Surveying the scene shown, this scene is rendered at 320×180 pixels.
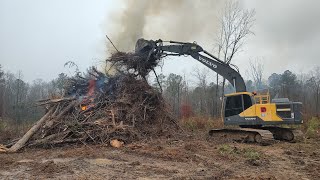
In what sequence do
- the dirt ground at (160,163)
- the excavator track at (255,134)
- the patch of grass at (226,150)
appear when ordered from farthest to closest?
1. the excavator track at (255,134)
2. the patch of grass at (226,150)
3. the dirt ground at (160,163)

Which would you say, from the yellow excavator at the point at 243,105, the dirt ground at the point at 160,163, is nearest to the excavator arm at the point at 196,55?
the yellow excavator at the point at 243,105

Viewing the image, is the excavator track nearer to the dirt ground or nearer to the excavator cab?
the excavator cab

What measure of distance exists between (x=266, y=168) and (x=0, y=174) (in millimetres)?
6484

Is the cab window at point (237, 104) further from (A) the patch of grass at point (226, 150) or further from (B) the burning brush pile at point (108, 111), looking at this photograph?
(A) the patch of grass at point (226, 150)

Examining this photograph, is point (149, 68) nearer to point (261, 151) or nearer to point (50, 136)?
point (50, 136)

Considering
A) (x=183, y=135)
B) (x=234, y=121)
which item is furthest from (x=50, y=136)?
(x=234, y=121)

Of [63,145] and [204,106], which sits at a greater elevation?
[204,106]

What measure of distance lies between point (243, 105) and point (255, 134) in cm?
134

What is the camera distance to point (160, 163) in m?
9.21

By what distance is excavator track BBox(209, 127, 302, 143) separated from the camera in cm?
1339

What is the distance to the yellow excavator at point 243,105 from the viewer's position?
13539 mm

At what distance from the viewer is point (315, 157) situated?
10.5m

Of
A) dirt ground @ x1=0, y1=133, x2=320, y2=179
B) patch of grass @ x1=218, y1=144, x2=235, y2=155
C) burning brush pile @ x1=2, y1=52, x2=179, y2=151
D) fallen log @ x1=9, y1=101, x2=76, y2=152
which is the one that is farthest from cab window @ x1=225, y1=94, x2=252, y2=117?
fallen log @ x1=9, y1=101, x2=76, y2=152

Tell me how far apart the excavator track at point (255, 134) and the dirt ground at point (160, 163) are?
0.86m
